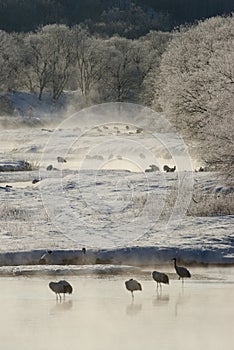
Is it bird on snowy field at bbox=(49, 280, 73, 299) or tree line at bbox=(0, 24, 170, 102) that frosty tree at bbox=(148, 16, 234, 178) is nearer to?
bird on snowy field at bbox=(49, 280, 73, 299)

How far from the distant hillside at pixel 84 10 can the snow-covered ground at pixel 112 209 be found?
111 metres

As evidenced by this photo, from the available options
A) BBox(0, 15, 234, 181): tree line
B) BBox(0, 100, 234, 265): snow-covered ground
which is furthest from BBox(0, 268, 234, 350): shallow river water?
BBox(0, 15, 234, 181): tree line

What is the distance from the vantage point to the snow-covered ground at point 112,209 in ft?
80.7

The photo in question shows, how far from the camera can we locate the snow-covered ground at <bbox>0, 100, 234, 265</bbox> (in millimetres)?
24609

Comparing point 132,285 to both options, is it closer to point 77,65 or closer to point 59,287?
point 59,287

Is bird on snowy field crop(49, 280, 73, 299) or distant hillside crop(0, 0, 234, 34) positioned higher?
distant hillside crop(0, 0, 234, 34)

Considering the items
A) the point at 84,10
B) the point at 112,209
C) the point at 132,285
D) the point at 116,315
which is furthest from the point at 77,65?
the point at 116,315

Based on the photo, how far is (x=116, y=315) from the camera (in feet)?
58.0

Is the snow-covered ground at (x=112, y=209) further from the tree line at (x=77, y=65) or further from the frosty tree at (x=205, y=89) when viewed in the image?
the tree line at (x=77, y=65)

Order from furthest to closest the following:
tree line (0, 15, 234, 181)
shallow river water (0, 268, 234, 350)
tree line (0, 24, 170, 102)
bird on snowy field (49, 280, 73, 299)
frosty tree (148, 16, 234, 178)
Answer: tree line (0, 24, 170, 102), tree line (0, 15, 234, 181), frosty tree (148, 16, 234, 178), bird on snowy field (49, 280, 73, 299), shallow river water (0, 268, 234, 350)

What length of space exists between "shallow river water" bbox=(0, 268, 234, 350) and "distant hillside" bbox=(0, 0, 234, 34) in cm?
14552

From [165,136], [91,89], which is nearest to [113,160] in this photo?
[165,136]

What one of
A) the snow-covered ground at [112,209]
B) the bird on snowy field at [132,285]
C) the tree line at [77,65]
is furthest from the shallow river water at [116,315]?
the tree line at [77,65]

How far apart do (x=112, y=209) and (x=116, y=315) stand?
15133 mm
